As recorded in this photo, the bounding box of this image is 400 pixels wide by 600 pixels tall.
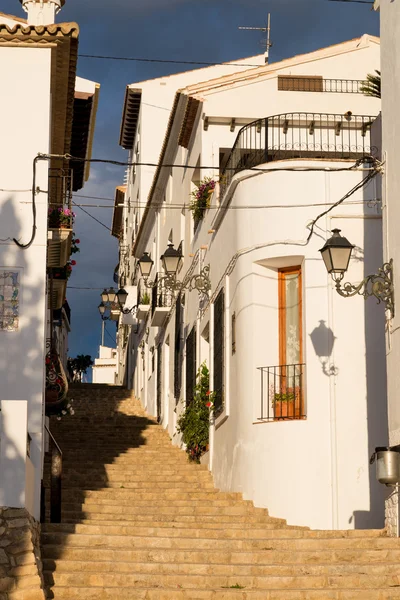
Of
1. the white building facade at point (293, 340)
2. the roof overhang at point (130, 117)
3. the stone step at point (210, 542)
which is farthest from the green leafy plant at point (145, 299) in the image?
the stone step at point (210, 542)

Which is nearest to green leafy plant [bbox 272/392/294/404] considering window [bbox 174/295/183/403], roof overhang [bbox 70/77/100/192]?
window [bbox 174/295/183/403]

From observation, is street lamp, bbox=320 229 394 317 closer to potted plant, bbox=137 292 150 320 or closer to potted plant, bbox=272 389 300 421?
potted plant, bbox=272 389 300 421

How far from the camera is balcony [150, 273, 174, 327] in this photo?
2944cm

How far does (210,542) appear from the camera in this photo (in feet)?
46.2

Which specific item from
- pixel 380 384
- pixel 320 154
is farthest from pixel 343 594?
pixel 320 154

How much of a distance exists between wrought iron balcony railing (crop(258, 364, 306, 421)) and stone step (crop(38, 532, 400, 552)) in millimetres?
3194

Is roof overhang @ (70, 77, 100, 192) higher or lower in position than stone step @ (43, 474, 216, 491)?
higher

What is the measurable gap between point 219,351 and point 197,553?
695 centimetres

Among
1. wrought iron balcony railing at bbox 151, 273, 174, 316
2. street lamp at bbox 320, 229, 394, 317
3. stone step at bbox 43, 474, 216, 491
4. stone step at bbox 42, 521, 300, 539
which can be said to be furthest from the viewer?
wrought iron balcony railing at bbox 151, 273, 174, 316

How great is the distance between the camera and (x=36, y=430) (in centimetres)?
1639

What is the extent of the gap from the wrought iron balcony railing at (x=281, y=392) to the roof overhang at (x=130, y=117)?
2363 cm

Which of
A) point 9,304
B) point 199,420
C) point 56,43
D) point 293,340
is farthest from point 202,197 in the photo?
point 9,304

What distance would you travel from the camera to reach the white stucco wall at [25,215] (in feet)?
55.7

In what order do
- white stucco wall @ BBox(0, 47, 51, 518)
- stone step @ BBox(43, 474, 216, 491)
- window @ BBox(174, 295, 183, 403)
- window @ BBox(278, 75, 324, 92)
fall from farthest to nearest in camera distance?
window @ BBox(174, 295, 183, 403) < window @ BBox(278, 75, 324, 92) < stone step @ BBox(43, 474, 216, 491) < white stucco wall @ BBox(0, 47, 51, 518)
